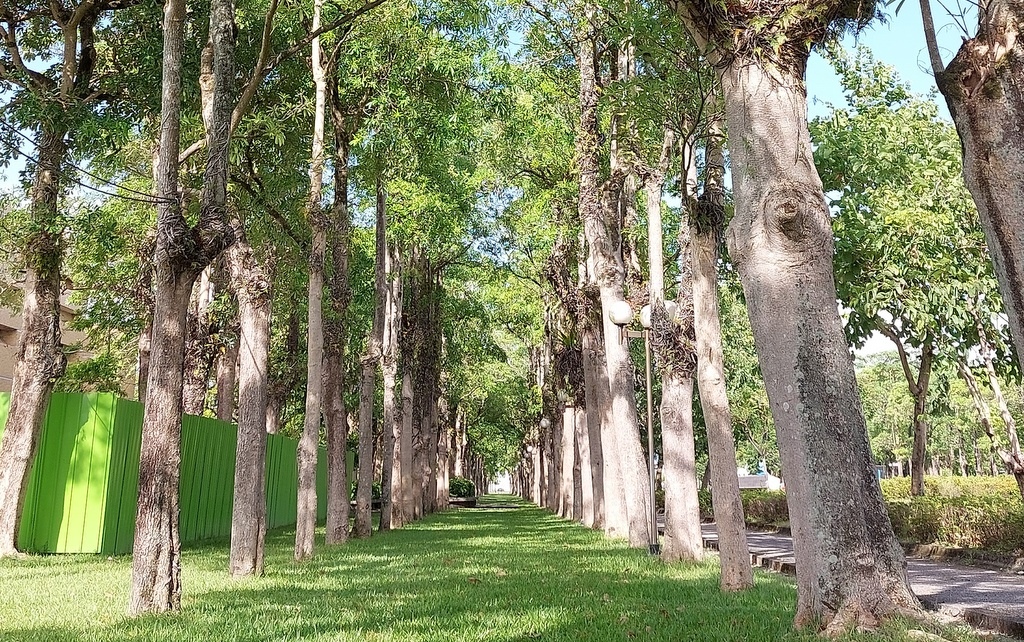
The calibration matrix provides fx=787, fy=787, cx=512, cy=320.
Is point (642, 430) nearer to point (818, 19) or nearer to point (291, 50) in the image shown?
point (291, 50)

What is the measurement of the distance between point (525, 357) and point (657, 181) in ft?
120

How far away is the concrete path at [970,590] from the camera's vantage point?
6.72 meters

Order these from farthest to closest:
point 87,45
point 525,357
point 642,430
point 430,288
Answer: point 525,357 < point 642,430 < point 430,288 < point 87,45

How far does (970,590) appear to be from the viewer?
10.4 meters

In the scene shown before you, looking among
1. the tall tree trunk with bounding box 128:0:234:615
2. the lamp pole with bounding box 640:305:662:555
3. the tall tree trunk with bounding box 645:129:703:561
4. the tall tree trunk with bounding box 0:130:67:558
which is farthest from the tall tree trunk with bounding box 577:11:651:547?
the tall tree trunk with bounding box 0:130:67:558

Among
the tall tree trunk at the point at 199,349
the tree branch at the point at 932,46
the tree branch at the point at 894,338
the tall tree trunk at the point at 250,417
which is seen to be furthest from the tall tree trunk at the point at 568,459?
the tree branch at the point at 932,46

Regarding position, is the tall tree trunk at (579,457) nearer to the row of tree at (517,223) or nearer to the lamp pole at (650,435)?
the row of tree at (517,223)

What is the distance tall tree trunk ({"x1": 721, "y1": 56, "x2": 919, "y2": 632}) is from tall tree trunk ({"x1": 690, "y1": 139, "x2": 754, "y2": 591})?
10.9ft

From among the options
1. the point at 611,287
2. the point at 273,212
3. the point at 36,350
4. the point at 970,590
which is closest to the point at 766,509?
the point at 611,287

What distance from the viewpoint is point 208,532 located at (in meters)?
18.2

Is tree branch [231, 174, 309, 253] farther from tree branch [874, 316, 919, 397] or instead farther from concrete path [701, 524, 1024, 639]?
tree branch [874, 316, 919, 397]

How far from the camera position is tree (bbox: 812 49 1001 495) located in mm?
15047

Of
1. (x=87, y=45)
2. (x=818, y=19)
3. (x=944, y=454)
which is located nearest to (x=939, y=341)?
(x=818, y=19)

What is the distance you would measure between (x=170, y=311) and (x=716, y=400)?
5955mm
